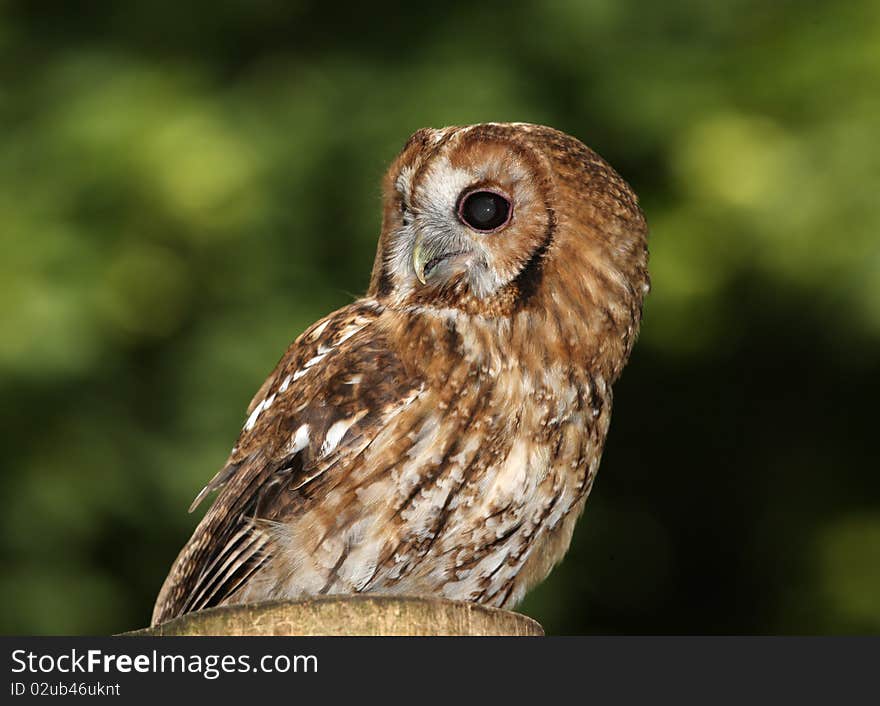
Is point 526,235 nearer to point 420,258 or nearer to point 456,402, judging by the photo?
point 420,258

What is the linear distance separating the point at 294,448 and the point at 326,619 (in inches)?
35.8

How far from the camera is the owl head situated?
101 inches

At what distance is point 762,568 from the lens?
5504 mm

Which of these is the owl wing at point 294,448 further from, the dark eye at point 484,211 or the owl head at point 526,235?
the dark eye at point 484,211

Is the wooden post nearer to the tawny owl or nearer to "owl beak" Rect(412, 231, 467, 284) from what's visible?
the tawny owl

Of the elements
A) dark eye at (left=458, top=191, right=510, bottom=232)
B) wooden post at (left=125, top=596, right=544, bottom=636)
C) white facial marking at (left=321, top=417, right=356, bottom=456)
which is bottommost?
wooden post at (left=125, top=596, right=544, bottom=636)

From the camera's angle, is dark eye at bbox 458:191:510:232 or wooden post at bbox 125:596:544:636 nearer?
wooden post at bbox 125:596:544:636

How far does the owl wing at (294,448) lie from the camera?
8.25ft

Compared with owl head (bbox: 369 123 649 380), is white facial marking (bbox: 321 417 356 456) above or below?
below

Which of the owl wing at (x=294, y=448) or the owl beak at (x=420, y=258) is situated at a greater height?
the owl beak at (x=420, y=258)

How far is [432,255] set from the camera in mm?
2564

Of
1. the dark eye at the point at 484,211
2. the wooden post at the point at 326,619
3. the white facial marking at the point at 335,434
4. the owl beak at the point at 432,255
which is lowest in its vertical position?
the wooden post at the point at 326,619

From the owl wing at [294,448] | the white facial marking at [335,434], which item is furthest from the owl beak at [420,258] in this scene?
the white facial marking at [335,434]

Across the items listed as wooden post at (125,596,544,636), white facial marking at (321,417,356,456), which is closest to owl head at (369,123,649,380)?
white facial marking at (321,417,356,456)
